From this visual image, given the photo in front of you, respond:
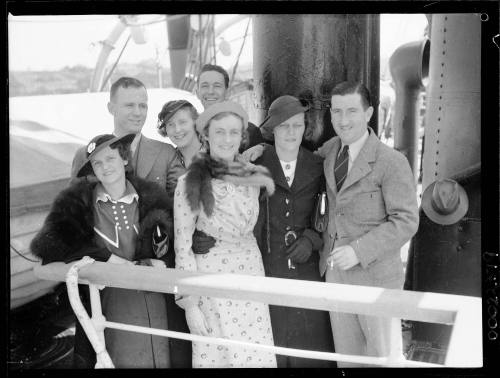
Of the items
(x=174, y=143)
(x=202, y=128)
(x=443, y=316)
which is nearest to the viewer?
(x=443, y=316)

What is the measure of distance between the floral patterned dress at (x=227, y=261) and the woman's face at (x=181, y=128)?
0.23 metres

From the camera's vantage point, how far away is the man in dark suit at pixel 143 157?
2.96 meters

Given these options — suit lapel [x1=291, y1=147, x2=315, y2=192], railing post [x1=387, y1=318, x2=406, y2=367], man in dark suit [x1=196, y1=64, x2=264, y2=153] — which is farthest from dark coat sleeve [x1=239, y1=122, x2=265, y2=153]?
railing post [x1=387, y1=318, x2=406, y2=367]

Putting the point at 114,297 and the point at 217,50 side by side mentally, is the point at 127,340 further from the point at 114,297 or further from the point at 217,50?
the point at 217,50

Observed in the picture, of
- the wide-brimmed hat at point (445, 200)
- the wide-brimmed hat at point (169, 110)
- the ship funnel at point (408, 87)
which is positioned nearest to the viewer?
the wide-brimmed hat at point (169, 110)

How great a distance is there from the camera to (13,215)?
3.13 meters

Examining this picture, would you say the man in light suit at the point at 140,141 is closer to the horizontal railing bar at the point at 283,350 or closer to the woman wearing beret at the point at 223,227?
the woman wearing beret at the point at 223,227

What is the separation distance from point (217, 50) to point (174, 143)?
1.79ft

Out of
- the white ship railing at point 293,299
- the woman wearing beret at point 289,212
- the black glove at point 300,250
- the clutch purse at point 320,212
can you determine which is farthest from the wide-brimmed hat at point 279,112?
the white ship railing at point 293,299

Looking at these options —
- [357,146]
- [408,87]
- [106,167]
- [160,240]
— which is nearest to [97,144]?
[106,167]

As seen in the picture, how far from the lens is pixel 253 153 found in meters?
2.90

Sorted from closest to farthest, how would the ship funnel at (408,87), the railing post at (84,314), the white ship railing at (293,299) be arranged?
the white ship railing at (293,299) < the railing post at (84,314) < the ship funnel at (408,87)
